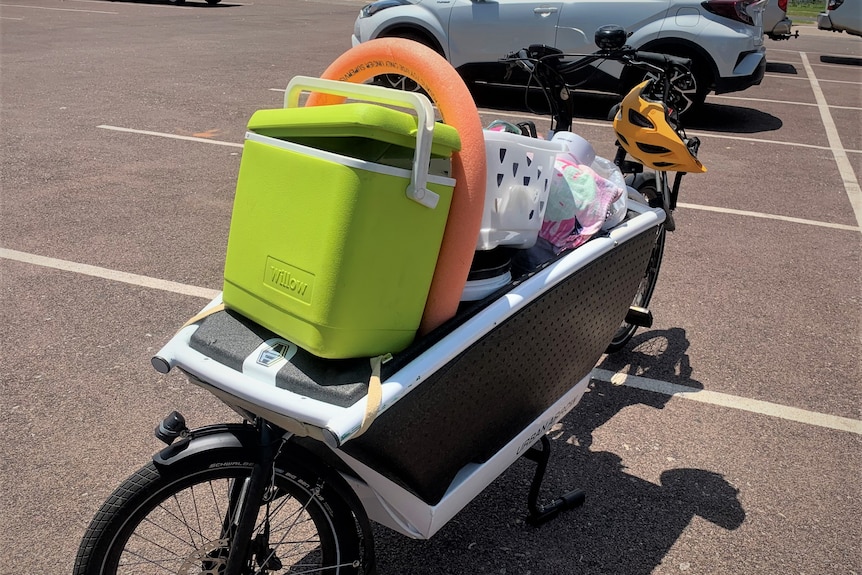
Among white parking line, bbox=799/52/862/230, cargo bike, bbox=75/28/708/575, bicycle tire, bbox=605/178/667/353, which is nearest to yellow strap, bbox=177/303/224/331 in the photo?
cargo bike, bbox=75/28/708/575

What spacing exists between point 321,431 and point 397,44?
0.97 meters

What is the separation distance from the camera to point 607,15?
27.2 feet

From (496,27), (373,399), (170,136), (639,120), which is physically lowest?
(170,136)

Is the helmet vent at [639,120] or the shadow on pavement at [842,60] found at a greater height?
the shadow on pavement at [842,60]

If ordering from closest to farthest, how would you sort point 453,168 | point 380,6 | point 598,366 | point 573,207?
point 453,168 → point 573,207 → point 598,366 → point 380,6

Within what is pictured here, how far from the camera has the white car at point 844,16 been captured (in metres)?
15.2

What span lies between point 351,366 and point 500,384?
531 mm

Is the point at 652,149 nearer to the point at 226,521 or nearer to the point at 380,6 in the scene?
the point at 226,521

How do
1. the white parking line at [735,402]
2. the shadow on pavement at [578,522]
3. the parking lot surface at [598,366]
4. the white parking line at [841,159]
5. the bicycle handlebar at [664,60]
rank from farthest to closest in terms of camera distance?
1. the white parking line at [841,159]
2. the white parking line at [735,402]
3. the bicycle handlebar at [664,60]
4. the parking lot surface at [598,366]
5. the shadow on pavement at [578,522]

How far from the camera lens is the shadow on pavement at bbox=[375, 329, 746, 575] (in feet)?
8.12

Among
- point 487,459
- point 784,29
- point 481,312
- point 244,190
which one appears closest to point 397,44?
point 244,190

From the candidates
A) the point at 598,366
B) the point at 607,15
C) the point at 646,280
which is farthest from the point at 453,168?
the point at 607,15

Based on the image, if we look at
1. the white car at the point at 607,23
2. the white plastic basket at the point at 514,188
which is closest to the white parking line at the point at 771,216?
the white car at the point at 607,23

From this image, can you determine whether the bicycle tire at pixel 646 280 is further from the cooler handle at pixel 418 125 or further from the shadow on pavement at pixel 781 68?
the shadow on pavement at pixel 781 68
